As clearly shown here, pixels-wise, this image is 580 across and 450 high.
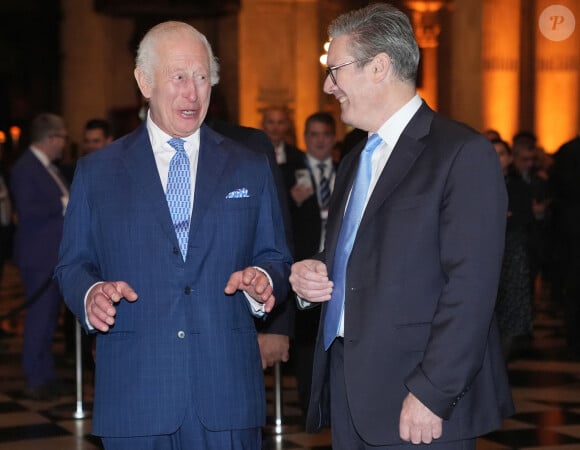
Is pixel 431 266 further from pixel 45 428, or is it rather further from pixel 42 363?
→ pixel 42 363

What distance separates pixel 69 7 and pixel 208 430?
1608 cm

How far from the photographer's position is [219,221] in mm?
3957

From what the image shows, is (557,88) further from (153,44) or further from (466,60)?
(153,44)

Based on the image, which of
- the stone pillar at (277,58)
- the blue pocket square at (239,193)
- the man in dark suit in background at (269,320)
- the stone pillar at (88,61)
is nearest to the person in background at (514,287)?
the man in dark suit in background at (269,320)

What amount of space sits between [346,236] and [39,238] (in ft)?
20.3

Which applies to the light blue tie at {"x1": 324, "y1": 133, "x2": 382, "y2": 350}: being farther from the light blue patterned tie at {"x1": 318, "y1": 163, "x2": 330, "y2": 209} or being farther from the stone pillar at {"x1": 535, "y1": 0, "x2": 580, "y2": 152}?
the stone pillar at {"x1": 535, "y1": 0, "x2": 580, "y2": 152}

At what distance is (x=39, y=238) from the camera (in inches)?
376

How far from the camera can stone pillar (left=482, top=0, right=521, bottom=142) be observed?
831 inches

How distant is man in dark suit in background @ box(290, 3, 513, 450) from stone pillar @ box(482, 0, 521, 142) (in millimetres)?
17499

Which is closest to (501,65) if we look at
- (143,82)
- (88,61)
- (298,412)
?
(88,61)

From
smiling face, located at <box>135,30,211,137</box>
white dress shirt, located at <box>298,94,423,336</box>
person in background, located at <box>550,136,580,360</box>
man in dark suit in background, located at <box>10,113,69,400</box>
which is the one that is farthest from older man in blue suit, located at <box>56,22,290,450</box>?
person in background, located at <box>550,136,580,360</box>

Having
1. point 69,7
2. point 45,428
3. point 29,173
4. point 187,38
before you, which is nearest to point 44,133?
point 29,173

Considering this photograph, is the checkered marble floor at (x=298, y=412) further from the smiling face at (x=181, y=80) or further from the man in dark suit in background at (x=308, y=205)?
the smiling face at (x=181, y=80)

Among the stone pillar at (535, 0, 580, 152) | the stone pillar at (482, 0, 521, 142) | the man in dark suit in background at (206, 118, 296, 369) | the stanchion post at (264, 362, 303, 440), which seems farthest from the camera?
the stone pillar at (535, 0, 580, 152)
